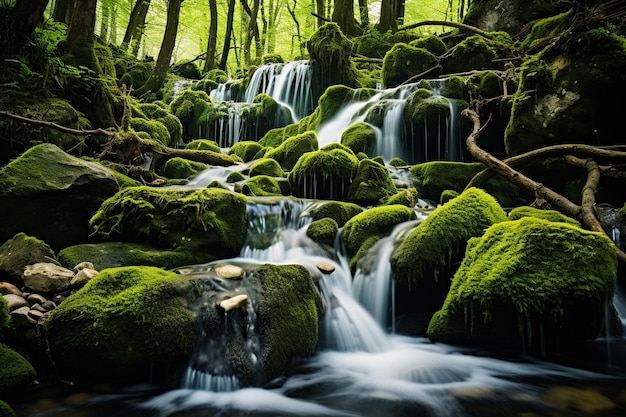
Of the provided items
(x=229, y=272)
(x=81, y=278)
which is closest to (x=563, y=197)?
(x=229, y=272)

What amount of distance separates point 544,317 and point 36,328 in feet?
15.3

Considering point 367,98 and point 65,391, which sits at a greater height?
point 367,98

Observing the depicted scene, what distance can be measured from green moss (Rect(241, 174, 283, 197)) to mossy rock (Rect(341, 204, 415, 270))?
2.41 metres

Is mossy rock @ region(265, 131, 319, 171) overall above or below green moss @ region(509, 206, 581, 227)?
above

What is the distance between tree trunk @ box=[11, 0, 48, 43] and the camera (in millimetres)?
7578

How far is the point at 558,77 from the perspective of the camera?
771cm

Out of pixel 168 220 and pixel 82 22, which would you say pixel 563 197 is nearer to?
pixel 168 220

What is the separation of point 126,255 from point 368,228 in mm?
3311

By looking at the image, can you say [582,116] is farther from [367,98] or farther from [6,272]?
[6,272]

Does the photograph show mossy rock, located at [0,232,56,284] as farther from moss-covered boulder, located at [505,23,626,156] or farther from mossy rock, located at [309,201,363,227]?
moss-covered boulder, located at [505,23,626,156]

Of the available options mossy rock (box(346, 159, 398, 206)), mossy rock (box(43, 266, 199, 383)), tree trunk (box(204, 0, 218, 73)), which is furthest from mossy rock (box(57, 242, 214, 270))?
tree trunk (box(204, 0, 218, 73))

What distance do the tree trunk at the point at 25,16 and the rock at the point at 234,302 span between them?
7514 millimetres

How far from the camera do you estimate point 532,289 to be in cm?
381

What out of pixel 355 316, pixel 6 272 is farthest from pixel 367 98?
pixel 6 272
